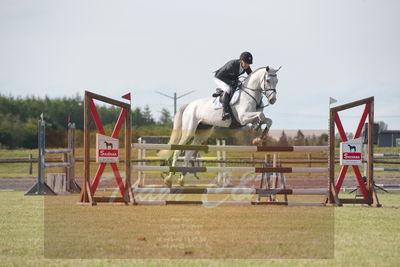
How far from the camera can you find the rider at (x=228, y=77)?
28.0 ft

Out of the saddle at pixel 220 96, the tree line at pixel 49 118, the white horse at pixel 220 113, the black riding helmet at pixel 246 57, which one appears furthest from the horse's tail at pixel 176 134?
the tree line at pixel 49 118

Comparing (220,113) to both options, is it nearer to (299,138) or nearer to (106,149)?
(106,149)

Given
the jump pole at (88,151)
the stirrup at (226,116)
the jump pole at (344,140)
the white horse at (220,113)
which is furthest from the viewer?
the stirrup at (226,116)

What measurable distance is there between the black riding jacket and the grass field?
228 centimetres

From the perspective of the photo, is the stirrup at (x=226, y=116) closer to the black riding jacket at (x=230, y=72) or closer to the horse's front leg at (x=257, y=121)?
the horse's front leg at (x=257, y=121)

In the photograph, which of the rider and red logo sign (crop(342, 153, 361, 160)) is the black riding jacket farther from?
red logo sign (crop(342, 153, 361, 160))

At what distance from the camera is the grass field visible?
3.93 metres

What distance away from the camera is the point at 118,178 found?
7512mm

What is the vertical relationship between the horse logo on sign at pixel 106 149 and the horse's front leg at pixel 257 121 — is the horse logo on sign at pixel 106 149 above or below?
below

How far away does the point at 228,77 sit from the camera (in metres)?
8.77

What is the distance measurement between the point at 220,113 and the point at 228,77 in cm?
66

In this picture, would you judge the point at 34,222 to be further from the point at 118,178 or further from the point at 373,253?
the point at 373,253

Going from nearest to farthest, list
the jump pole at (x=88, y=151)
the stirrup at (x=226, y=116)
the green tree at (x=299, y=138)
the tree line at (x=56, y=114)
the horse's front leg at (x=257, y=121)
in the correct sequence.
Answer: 1. the jump pole at (x=88, y=151)
2. the horse's front leg at (x=257, y=121)
3. the stirrup at (x=226, y=116)
4. the green tree at (x=299, y=138)
5. the tree line at (x=56, y=114)

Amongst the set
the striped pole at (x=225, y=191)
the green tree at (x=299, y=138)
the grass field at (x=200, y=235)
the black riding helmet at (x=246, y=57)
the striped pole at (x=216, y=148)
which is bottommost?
the grass field at (x=200, y=235)
